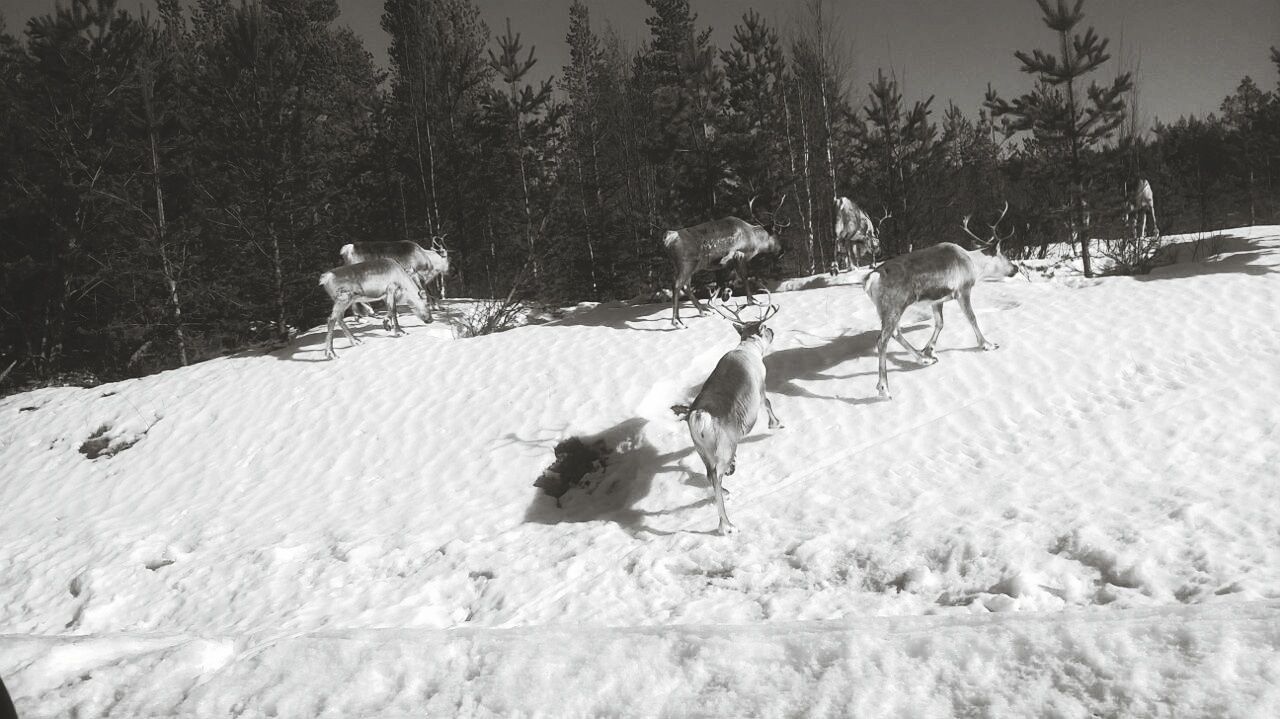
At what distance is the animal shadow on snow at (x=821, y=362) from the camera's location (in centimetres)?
855

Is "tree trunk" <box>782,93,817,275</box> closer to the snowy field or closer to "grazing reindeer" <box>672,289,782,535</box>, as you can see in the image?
the snowy field

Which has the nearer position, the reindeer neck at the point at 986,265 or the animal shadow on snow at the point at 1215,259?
the reindeer neck at the point at 986,265

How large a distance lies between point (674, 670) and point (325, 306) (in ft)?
61.1

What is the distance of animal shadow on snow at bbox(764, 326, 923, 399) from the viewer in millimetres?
8555

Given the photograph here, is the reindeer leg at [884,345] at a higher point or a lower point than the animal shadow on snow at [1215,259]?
lower

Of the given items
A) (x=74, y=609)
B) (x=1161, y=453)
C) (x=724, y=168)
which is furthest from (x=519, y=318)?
(x=1161, y=453)

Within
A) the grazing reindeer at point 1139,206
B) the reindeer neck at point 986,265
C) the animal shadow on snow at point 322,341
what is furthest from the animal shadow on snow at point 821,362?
the grazing reindeer at point 1139,206

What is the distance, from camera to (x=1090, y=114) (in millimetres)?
13125

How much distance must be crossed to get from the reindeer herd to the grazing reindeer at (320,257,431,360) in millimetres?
19

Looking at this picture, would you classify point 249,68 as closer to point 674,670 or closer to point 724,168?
point 724,168

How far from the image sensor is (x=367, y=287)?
40.3ft

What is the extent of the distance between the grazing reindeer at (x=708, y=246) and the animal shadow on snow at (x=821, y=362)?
2.24 meters

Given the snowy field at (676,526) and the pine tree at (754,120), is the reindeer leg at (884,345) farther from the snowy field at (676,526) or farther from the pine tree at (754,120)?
the pine tree at (754,120)

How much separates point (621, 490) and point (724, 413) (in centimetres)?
202
